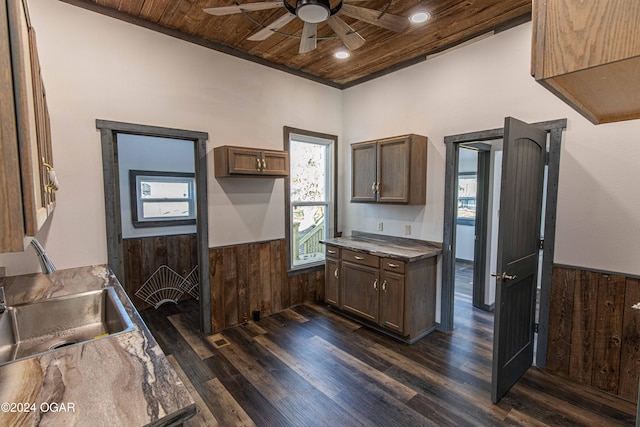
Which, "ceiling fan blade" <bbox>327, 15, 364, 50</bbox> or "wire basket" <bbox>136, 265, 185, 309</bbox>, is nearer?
"ceiling fan blade" <bbox>327, 15, 364, 50</bbox>

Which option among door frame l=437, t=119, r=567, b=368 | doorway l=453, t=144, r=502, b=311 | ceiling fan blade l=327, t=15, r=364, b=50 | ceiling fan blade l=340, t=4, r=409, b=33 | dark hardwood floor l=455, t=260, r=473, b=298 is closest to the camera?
ceiling fan blade l=340, t=4, r=409, b=33

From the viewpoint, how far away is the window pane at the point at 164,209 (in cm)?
Result: 405

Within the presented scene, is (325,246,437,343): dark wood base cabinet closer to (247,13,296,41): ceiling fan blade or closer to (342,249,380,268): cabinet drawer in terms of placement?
(342,249,380,268): cabinet drawer

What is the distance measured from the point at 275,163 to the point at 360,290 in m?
1.72

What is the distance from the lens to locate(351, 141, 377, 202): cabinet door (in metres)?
3.66

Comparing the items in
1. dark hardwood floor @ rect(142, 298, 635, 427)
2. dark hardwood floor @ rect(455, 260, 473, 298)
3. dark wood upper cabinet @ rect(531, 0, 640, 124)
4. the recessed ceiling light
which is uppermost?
the recessed ceiling light

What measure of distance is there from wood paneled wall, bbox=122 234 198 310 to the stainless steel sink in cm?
207

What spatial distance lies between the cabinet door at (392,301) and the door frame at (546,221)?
61 centimetres

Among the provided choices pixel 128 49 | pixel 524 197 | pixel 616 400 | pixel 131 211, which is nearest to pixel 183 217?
pixel 131 211

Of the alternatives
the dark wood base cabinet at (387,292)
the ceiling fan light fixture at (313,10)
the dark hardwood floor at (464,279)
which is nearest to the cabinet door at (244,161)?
the dark wood base cabinet at (387,292)

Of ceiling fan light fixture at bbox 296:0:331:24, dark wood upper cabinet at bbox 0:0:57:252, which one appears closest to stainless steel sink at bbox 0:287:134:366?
dark wood upper cabinet at bbox 0:0:57:252

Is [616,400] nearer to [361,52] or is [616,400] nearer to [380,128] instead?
[380,128]

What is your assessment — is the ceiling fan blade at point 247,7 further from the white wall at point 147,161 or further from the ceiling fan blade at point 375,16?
the white wall at point 147,161

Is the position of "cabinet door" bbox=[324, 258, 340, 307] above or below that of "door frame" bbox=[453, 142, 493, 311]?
below
